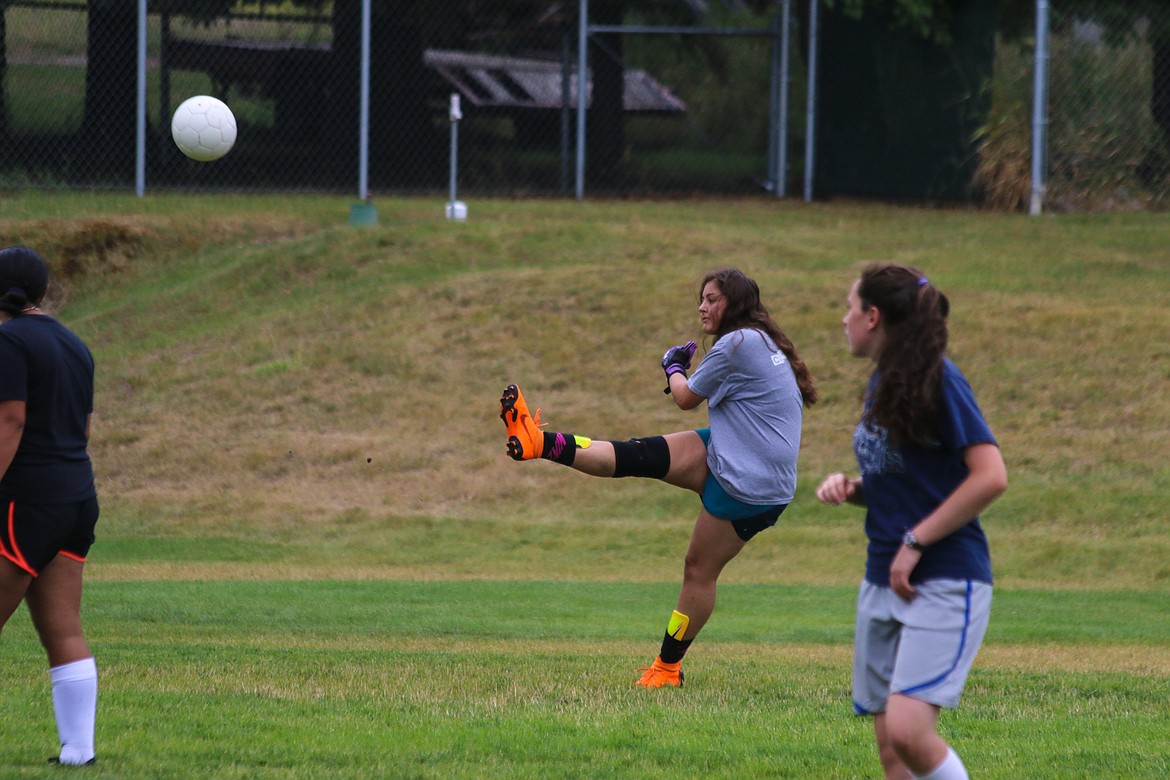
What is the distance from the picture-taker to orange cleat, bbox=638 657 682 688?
6.64m

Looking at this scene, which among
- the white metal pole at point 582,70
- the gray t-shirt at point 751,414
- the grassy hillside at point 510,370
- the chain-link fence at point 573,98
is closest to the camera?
A: the gray t-shirt at point 751,414

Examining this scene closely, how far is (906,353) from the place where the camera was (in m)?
3.80

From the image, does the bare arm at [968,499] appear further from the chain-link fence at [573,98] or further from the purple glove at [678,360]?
the chain-link fence at [573,98]

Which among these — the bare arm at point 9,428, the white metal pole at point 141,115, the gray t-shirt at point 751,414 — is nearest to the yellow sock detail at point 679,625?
the gray t-shirt at point 751,414

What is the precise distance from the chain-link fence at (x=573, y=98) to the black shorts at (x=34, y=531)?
15.3m

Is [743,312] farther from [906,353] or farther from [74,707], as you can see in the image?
[74,707]

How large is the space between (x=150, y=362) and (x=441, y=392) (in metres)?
3.73

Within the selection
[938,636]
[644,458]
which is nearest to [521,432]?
[644,458]

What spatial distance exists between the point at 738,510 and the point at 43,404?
10.6ft

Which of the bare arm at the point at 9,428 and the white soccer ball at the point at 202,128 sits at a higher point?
the white soccer ball at the point at 202,128

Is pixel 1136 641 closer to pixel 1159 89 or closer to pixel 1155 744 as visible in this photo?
pixel 1155 744

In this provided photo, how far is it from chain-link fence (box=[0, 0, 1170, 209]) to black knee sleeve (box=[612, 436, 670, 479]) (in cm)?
1390

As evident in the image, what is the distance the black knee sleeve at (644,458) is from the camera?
6.74 m

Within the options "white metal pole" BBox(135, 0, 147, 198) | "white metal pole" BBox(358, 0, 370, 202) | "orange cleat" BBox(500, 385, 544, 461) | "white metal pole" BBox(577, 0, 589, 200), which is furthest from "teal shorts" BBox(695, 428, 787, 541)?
"white metal pole" BBox(577, 0, 589, 200)
